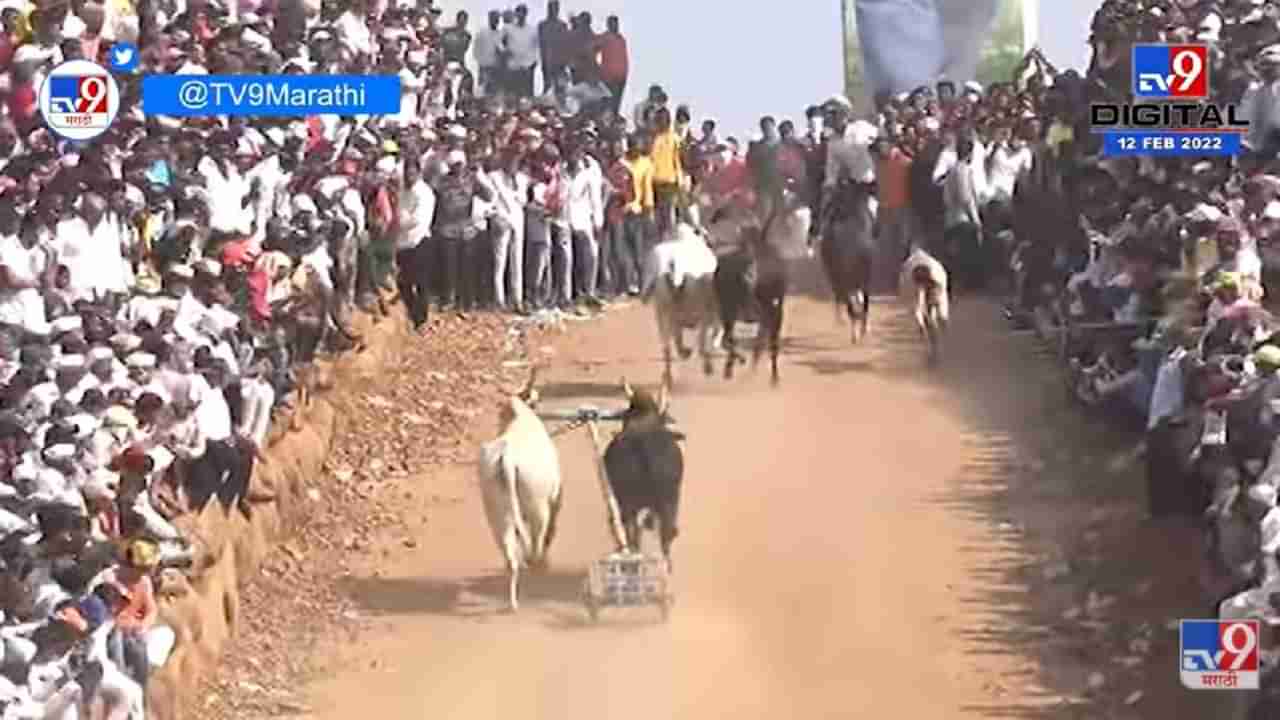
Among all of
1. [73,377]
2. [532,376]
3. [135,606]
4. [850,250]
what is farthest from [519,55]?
[135,606]

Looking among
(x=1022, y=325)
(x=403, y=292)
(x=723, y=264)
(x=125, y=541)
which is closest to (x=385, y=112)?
(x=403, y=292)

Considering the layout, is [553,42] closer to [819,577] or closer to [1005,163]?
[1005,163]

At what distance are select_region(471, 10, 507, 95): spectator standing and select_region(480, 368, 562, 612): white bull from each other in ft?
43.7

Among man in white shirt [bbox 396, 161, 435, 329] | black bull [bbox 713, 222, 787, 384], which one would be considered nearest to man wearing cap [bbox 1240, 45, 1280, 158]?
black bull [bbox 713, 222, 787, 384]

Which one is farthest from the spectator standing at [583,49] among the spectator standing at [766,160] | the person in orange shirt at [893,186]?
the person in orange shirt at [893,186]

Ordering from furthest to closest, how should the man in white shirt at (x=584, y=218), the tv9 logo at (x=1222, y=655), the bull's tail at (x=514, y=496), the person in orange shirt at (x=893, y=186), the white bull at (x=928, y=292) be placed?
the person in orange shirt at (x=893, y=186), the man in white shirt at (x=584, y=218), the white bull at (x=928, y=292), the bull's tail at (x=514, y=496), the tv9 logo at (x=1222, y=655)

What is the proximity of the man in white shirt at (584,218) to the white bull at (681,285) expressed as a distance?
332 centimetres

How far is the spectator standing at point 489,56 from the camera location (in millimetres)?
38656

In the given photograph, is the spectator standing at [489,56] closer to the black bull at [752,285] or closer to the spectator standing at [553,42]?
the spectator standing at [553,42]

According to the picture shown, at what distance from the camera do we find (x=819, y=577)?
86.1ft

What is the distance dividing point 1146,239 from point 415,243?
8.18 m

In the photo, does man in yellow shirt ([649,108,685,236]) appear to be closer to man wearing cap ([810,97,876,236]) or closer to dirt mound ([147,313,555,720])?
man wearing cap ([810,97,876,236])

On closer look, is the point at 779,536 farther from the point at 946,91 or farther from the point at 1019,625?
the point at 946,91

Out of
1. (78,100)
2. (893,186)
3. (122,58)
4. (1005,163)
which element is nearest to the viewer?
(78,100)
